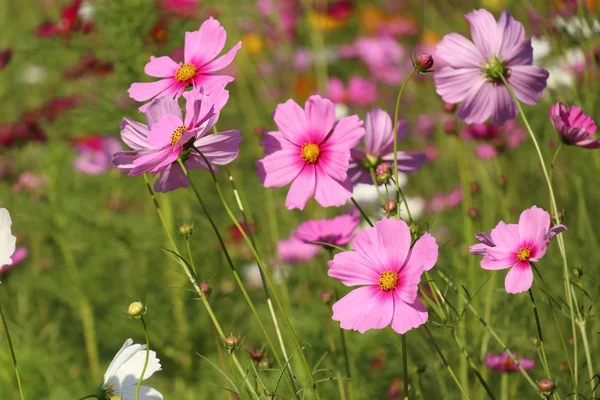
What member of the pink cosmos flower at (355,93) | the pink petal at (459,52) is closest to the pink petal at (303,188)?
the pink petal at (459,52)

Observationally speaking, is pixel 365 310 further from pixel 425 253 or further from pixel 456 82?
pixel 456 82

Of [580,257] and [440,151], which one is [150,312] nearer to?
[580,257]

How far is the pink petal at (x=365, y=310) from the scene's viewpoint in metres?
0.80

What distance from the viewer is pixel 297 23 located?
323cm

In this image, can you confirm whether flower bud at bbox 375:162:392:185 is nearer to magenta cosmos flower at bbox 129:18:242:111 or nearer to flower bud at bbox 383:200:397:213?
flower bud at bbox 383:200:397:213

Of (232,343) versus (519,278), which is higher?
(519,278)

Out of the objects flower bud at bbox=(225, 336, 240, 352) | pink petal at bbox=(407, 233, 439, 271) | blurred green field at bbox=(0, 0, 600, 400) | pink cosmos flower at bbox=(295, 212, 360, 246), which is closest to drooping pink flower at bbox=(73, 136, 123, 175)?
blurred green field at bbox=(0, 0, 600, 400)

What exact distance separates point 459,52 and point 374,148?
16 cm

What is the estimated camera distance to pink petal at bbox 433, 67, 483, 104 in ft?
3.27

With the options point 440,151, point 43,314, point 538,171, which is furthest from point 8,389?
point 440,151

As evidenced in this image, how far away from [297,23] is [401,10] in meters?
0.80

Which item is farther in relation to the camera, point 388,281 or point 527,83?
point 527,83

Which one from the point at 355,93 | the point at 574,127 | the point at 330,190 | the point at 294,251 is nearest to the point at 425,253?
the point at 330,190

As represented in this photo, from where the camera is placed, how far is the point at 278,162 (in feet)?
3.07
